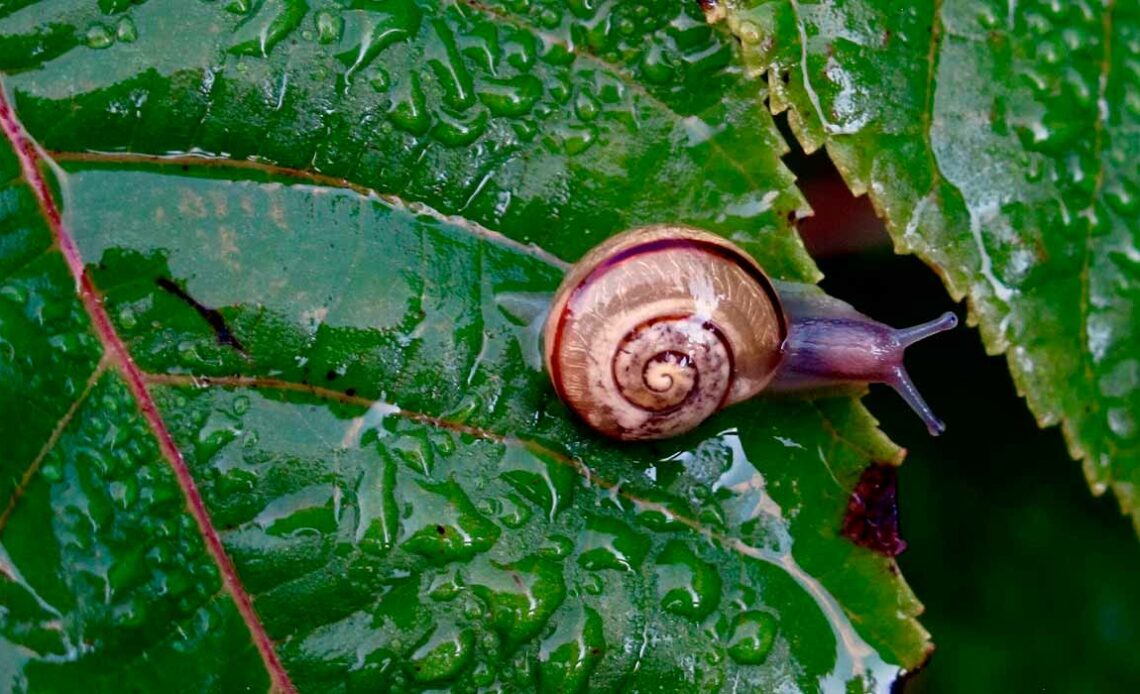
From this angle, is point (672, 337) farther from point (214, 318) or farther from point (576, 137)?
point (214, 318)

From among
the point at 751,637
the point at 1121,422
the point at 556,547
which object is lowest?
the point at 751,637

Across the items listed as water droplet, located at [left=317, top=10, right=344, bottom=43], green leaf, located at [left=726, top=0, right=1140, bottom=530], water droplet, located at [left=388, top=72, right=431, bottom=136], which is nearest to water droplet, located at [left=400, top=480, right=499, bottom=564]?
water droplet, located at [left=388, top=72, right=431, bottom=136]

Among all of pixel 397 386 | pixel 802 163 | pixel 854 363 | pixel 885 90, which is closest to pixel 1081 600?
pixel 854 363

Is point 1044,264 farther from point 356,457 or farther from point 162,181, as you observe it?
point 162,181

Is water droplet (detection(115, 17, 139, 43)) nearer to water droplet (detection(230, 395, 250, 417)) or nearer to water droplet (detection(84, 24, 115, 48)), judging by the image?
water droplet (detection(84, 24, 115, 48))

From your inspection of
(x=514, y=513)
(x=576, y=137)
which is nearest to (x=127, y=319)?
(x=514, y=513)

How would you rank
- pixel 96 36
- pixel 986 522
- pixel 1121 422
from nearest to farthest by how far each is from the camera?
pixel 96 36, pixel 1121 422, pixel 986 522

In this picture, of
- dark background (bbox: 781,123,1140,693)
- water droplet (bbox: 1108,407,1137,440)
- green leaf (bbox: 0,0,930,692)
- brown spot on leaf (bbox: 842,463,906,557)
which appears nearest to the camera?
green leaf (bbox: 0,0,930,692)
